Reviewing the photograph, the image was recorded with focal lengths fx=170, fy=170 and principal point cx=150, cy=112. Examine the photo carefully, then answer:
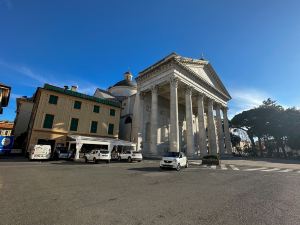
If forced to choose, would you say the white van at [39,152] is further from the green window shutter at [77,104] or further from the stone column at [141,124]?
the stone column at [141,124]

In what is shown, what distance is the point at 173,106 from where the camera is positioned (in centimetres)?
2838

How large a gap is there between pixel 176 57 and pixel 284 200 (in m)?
25.7

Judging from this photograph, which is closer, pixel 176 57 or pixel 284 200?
pixel 284 200

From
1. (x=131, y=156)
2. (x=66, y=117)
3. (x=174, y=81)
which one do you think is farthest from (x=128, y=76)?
(x=131, y=156)

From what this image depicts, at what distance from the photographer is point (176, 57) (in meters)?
28.8

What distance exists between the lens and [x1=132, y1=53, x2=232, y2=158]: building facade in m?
28.7

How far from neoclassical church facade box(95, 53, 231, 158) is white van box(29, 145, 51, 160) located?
14.9 meters

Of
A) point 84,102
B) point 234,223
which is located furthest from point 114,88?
point 234,223

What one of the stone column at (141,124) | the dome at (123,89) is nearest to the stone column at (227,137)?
the stone column at (141,124)

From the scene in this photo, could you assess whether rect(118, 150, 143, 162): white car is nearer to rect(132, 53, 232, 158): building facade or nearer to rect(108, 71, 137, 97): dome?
rect(132, 53, 232, 158): building facade

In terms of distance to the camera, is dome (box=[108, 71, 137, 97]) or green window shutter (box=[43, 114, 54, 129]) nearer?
green window shutter (box=[43, 114, 54, 129])

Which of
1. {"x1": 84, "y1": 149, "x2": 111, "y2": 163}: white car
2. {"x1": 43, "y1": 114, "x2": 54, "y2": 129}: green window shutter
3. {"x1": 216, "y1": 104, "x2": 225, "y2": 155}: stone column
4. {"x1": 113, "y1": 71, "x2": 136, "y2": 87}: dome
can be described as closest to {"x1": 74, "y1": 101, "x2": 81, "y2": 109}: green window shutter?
{"x1": 43, "y1": 114, "x2": 54, "y2": 129}: green window shutter

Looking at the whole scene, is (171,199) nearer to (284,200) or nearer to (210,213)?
(210,213)

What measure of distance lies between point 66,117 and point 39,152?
859 cm
